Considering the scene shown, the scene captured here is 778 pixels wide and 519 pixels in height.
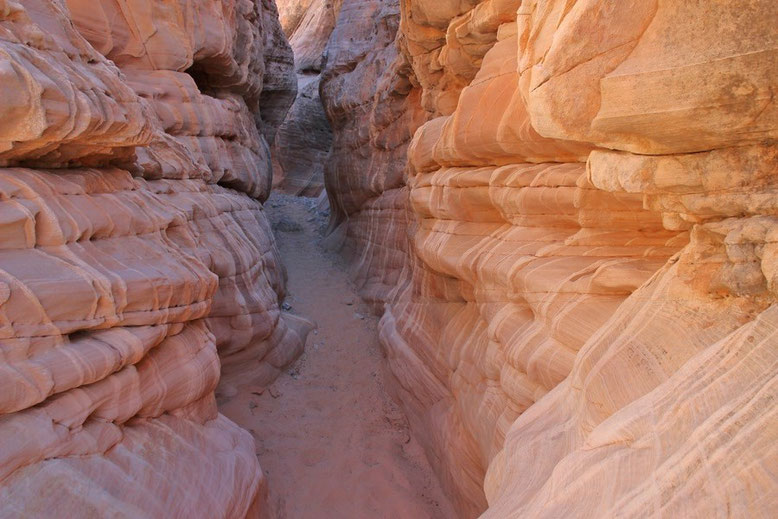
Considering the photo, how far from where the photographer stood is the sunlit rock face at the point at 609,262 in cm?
237

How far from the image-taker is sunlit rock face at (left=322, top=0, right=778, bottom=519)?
2371 mm

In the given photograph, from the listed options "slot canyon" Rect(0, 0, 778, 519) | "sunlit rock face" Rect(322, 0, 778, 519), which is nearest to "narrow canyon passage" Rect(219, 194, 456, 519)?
"slot canyon" Rect(0, 0, 778, 519)

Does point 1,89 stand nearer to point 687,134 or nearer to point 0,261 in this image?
point 0,261

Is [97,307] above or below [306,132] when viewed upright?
below

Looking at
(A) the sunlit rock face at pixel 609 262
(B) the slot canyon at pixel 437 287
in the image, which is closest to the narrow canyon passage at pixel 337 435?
(B) the slot canyon at pixel 437 287

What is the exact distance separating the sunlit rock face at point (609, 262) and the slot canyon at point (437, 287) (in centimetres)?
2

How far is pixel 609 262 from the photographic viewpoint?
4625 mm

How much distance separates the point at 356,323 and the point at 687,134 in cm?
903

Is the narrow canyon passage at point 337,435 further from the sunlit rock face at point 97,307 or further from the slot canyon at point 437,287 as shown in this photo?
the sunlit rock face at point 97,307

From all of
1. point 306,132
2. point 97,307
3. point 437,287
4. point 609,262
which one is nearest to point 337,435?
point 437,287

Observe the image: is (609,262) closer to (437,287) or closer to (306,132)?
(437,287)

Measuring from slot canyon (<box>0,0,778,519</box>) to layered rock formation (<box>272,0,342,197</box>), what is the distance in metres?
10.0

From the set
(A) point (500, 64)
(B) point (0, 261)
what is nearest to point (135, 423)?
(B) point (0, 261)

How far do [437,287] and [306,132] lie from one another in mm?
15229
